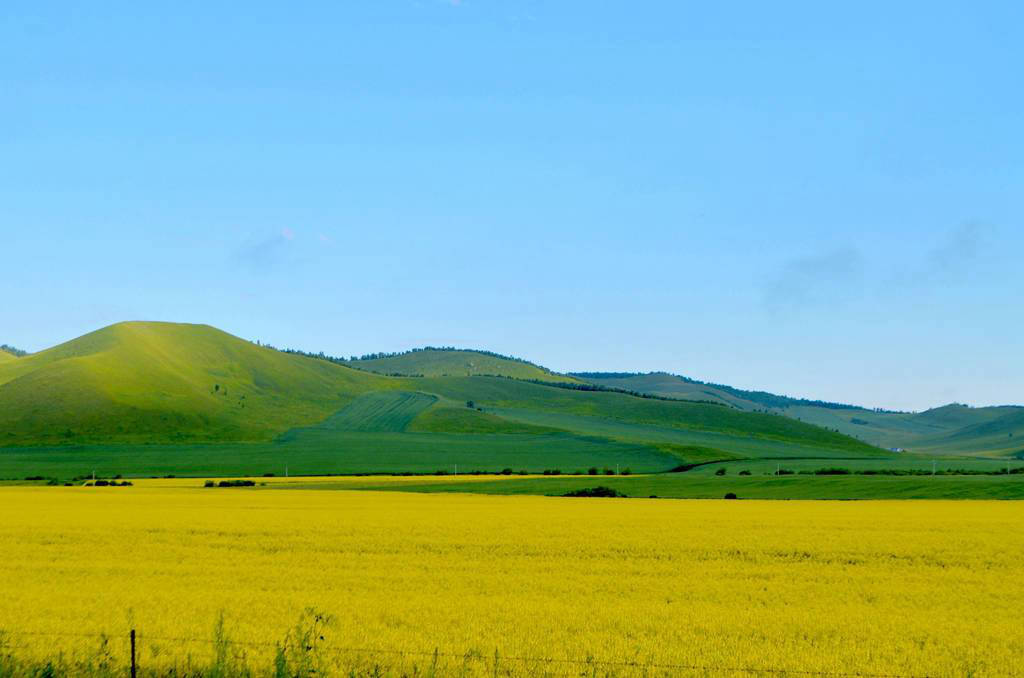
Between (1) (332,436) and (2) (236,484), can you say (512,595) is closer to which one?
(2) (236,484)

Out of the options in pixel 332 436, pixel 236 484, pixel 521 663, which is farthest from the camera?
pixel 332 436

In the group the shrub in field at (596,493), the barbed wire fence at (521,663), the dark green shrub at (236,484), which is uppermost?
the dark green shrub at (236,484)

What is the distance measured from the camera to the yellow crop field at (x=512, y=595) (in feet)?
51.1

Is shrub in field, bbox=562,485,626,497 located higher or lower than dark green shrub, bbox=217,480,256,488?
lower

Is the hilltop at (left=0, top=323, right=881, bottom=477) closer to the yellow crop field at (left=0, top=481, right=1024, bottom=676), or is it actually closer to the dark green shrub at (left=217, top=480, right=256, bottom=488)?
the dark green shrub at (left=217, top=480, right=256, bottom=488)

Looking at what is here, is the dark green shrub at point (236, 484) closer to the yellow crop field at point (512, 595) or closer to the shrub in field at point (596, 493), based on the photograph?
the shrub in field at point (596, 493)

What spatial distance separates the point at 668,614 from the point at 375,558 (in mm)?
10560

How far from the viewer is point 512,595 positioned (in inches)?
833

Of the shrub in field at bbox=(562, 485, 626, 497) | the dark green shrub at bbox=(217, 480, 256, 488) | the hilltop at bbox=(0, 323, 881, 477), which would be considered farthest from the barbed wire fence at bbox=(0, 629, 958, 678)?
the hilltop at bbox=(0, 323, 881, 477)

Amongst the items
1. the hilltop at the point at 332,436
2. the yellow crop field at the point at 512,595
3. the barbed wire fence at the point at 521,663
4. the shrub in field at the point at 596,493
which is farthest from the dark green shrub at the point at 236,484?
the barbed wire fence at the point at 521,663

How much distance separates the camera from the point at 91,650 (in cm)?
1609

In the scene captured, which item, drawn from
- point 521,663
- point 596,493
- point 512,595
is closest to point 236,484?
point 596,493

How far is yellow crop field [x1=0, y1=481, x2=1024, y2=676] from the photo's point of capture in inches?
613

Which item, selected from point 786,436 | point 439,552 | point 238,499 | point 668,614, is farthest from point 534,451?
point 668,614
